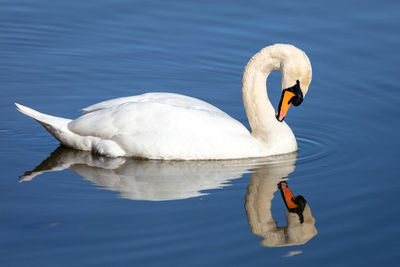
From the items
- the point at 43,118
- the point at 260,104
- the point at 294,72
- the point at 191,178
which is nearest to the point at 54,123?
the point at 43,118

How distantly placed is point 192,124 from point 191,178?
74 centimetres

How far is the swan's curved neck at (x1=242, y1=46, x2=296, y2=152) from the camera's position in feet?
31.3

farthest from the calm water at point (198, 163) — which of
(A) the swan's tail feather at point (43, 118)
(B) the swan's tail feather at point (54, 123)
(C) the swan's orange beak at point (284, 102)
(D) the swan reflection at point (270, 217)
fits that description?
(C) the swan's orange beak at point (284, 102)

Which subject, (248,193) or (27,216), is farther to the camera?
(248,193)

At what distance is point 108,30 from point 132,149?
4.49 m

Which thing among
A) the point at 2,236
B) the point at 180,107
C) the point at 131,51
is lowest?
the point at 2,236

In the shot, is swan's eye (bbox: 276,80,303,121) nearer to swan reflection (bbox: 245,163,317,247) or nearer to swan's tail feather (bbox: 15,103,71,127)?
swan reflection (bbox: 245,163,317,247)

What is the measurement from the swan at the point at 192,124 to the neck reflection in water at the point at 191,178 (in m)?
0.12

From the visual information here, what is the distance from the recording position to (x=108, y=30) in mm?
13438

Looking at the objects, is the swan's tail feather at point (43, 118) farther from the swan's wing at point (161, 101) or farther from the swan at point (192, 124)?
the swan's wing at point (161, 101)

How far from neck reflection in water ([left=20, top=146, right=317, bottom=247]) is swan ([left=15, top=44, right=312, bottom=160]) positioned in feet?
0.40

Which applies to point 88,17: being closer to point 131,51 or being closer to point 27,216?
point 131,51

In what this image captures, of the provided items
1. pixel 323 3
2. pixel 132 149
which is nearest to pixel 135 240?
pixel 132 149

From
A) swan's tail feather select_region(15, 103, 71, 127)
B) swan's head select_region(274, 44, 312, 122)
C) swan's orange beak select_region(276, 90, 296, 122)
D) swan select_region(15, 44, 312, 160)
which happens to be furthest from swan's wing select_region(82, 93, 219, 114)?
swan's head select_region(274, 44, 312, 122)
